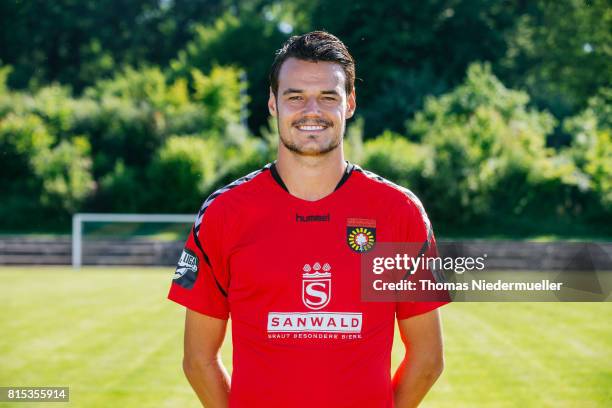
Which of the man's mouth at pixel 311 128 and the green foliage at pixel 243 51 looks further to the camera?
the green foliage at pixel 243 51

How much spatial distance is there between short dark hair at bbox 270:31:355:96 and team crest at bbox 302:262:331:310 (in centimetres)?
81

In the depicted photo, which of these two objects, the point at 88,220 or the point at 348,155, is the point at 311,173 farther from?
the point at 348,155

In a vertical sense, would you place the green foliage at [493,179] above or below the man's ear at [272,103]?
below

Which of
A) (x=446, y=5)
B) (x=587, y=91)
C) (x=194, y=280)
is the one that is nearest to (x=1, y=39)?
(x=446, y=5)

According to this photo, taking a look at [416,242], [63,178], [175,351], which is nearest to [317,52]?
[416,242]

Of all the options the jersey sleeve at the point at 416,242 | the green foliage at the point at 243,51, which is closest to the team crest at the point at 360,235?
the jersey sleeve at the point at 416,242

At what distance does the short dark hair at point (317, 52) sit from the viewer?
2.75 m

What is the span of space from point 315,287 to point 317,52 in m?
0.99

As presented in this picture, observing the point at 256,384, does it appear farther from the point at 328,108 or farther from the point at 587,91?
the point at 587,91

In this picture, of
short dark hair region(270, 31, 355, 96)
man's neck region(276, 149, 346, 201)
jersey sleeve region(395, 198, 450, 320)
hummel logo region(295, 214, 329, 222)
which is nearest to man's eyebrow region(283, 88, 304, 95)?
short dark hair region(270, 31, 355, 96)

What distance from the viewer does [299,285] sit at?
8.66 feet

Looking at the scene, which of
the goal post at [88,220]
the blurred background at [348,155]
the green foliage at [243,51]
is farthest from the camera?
the green foliage at [243,51]

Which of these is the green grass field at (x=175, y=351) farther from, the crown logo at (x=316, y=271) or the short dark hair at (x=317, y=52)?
the short dark hair at (x=317, y=52)

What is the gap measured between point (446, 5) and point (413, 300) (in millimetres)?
30716
